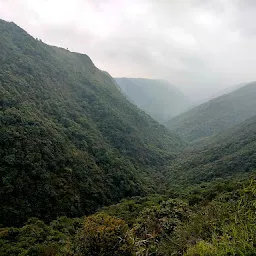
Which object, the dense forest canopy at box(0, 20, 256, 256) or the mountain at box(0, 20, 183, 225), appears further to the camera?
the mountain at box(0, 20, 183, 225)

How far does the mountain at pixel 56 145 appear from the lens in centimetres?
5169

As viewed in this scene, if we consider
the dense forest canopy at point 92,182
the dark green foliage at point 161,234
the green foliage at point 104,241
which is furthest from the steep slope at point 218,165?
the green foliage at point 104,241

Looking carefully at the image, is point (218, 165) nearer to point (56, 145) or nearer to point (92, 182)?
point (92, 182)

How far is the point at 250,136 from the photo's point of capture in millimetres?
105688

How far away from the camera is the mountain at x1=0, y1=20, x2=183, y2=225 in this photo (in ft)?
170

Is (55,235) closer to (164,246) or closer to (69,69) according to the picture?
(164,246)

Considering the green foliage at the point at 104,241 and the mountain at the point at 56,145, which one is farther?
the mountain at the point at 56,145

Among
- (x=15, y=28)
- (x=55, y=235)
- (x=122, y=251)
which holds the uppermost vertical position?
(x=15, y=28)

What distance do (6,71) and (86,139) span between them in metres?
29.8

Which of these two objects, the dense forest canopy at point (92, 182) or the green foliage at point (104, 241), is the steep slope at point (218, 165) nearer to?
the dense forest canopy at point (92, 182)

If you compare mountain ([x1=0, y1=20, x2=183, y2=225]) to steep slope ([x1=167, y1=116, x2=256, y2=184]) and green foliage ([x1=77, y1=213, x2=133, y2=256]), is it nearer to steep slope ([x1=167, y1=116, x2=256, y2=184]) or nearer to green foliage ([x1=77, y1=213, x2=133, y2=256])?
steep slope ([x1=167, y1=116, x2=256, y2=184])

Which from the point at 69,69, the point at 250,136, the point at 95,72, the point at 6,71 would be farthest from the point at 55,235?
the point at 95,72

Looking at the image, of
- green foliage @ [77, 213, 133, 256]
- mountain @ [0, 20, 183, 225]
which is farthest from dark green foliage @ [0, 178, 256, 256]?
mountain @ [0, 20, 183, 225]

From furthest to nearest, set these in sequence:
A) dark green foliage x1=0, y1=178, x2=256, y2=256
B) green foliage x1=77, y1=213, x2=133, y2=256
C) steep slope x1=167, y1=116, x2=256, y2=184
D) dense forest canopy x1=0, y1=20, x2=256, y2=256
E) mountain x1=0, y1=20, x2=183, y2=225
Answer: steep slope x1=167, y1=116, x2=256, y2=184 < mountain x1=0, y1=20, x2=183, y2=225 < green foliage x1=77, y1=213, x2=133, y2=256 < dense forest canopy x1=0, y1=20, x2=256, y2=256 < dark green foliage x1=0, y1=178, x2=256, y2=256
